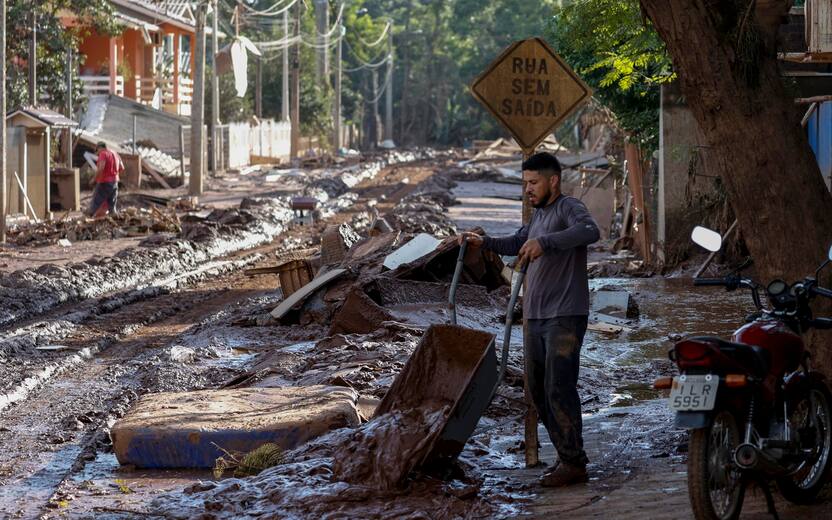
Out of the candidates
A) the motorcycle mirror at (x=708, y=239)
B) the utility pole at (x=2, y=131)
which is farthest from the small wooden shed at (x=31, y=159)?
the motorcycle mirror at (x=708, y=239)

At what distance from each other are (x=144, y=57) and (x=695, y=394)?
174 feet

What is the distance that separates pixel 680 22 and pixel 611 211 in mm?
18787

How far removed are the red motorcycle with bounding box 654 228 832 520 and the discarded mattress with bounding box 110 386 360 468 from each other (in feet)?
8.91

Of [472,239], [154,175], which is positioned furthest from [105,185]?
[472,239]

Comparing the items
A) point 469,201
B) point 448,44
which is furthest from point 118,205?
point 448,44

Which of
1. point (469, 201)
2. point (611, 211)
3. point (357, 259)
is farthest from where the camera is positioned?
point (469, 201)

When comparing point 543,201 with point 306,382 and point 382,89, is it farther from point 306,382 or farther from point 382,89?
point 382,89

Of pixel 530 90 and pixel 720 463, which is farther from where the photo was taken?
pixel 530 90

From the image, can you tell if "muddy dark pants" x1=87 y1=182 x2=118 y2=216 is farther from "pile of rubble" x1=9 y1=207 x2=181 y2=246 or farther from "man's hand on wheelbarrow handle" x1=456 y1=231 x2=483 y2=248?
"man's hand on wheelbarrow handle" x1=456 y1=231 x2=483 y2=248

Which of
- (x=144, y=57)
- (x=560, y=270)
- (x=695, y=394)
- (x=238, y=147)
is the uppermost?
(x=144, y=57)

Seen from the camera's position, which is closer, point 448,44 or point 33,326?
point 33,326

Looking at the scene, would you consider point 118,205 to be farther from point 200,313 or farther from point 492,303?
point 492,303

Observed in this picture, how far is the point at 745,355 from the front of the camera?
5.97m

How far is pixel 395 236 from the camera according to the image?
51.3ft
